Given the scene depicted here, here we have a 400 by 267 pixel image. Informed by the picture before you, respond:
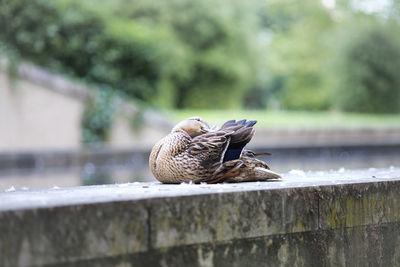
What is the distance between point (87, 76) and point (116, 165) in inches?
177

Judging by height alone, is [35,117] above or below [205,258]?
above

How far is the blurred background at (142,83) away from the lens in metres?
13.3

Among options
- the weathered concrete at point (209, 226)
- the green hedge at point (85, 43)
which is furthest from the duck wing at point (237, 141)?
the green hedge at point (85, 43)

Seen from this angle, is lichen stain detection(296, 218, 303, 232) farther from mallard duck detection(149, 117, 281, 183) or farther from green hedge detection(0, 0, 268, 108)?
green hedge detection(0, 0, 268, 108)

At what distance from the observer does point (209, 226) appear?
2.53 meters

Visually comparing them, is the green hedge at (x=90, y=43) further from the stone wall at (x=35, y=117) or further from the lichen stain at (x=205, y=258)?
the lichen stain at (x=205, y=258)

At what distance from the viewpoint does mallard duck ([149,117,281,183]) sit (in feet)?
10.2

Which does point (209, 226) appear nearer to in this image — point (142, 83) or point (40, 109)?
point (40, 109)

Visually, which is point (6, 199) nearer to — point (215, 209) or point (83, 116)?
point (215, 209)

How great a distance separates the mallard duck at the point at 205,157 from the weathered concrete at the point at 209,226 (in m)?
0.34

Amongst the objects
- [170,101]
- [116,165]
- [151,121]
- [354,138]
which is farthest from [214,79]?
[116,165]

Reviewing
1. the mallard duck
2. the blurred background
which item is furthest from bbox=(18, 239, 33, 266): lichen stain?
the blurred background

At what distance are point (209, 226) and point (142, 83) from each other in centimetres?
1513

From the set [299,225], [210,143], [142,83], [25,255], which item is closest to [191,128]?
[210,143]
